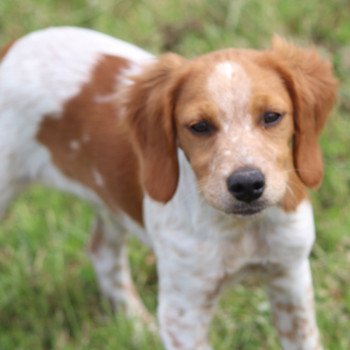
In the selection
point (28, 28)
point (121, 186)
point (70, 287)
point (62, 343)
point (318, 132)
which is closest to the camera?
point (318, 132)

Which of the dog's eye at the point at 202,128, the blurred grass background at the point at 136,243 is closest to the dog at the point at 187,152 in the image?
the dog's eye at the point at 202,128

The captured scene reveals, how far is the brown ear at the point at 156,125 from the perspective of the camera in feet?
12.0

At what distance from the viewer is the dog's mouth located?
3.40 metres

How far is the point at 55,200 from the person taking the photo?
548 centimetres

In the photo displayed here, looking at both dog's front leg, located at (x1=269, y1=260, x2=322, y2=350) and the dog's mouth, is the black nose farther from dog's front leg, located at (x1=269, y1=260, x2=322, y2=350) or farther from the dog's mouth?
dog's front leg, located at (x1=269, y1=260, x2=322, y2=350)

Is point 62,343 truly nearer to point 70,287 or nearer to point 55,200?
point 70,287

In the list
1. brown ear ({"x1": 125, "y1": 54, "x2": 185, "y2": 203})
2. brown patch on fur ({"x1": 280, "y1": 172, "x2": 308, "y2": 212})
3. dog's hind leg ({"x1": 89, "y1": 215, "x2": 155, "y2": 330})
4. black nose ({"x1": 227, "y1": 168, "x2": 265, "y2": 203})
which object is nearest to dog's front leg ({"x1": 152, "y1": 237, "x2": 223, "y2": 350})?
brown ear ({"x1": 125, "y1": 54, "x2": 185, "y2": 203})

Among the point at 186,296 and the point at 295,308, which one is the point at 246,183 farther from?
the point at 295,308

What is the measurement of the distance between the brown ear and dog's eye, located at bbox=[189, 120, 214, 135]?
0.59ft

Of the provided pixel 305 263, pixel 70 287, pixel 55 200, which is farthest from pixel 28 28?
pixel 305 263

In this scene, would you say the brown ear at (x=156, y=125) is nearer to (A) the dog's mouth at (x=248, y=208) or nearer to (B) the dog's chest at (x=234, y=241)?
(B) the dog's chest at (x=234, y=241)

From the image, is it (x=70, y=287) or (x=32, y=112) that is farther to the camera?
(x=70, y=287)

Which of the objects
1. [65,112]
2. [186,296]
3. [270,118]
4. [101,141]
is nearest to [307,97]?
[270,118]

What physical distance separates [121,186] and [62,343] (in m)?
0.88
